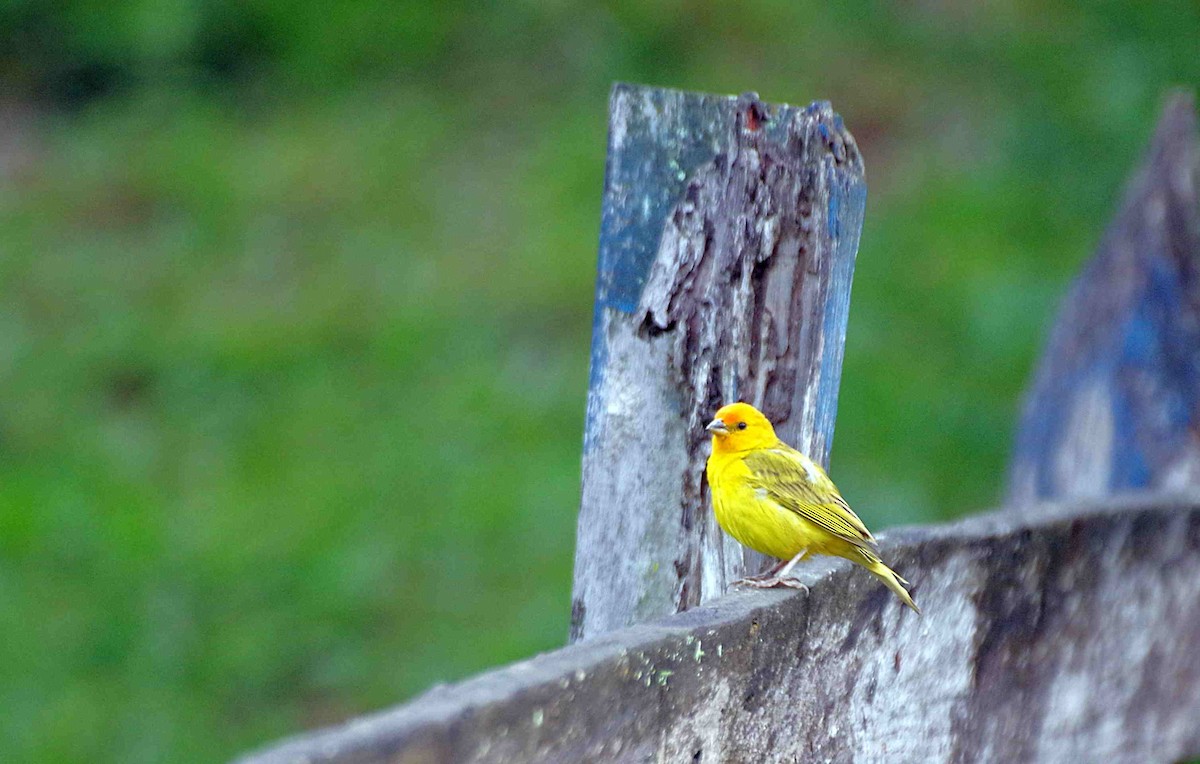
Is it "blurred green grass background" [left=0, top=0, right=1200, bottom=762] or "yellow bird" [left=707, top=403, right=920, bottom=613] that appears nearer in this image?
"yellow bird" [left=707, top=403, right=920, bottom=613]

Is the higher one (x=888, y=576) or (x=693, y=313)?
(x=693, y=313)

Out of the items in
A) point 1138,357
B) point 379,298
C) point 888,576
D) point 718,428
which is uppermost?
point 718,428

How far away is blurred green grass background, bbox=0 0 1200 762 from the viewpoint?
Answer: 20.2 feet

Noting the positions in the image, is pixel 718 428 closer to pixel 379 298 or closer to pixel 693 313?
pixel 693 313

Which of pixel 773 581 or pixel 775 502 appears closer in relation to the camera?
pixel 773 581

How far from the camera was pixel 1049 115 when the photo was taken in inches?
396

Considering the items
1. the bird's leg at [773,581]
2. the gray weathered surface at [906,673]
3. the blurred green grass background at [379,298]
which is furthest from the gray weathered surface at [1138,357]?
the bird's leg at [773,581]

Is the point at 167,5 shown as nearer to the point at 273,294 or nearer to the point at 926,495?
the point at 273,294

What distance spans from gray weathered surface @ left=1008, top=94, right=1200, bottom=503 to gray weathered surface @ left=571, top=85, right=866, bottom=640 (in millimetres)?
2403

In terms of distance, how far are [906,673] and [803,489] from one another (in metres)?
0.41

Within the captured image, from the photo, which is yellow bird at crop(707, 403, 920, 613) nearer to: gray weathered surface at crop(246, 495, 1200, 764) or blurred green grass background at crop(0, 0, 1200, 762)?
gray weathered surface at crop(246, 495, 1200, 764)

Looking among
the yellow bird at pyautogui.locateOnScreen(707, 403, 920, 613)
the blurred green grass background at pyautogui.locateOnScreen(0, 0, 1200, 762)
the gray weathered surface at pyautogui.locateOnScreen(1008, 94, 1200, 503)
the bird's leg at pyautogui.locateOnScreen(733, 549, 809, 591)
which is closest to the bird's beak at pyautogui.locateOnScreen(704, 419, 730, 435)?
the yellow bird at pyautogui.locateOnScreen(707, 403, 920, 613)

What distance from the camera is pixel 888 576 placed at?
271 centimetres

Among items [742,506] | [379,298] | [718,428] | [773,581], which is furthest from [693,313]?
[379,298]
